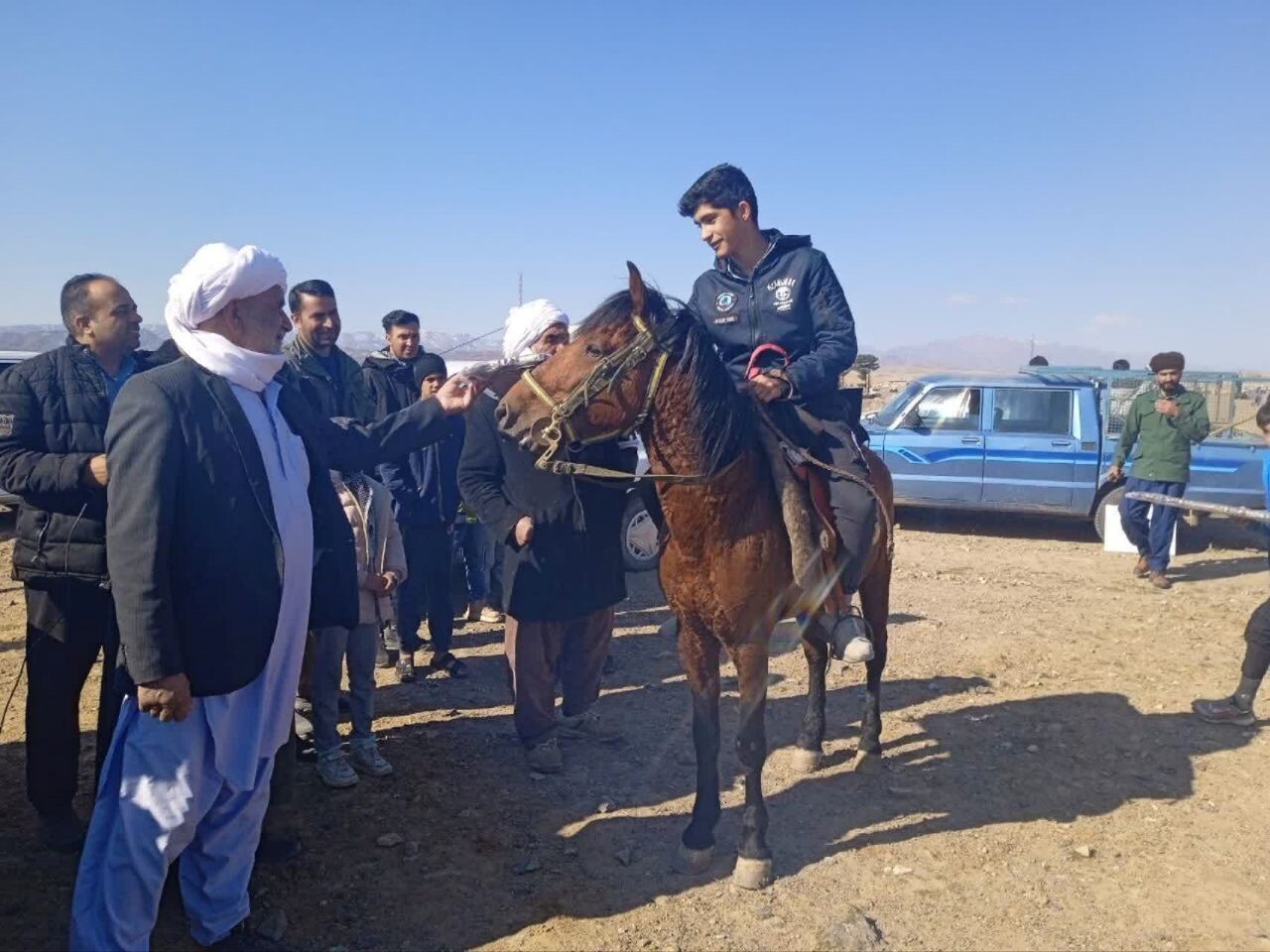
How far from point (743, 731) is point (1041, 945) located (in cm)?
129

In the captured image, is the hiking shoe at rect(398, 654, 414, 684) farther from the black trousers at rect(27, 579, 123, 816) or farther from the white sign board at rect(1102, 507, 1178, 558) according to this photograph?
the white sign board at rect(1102, 507, 1178, 558)

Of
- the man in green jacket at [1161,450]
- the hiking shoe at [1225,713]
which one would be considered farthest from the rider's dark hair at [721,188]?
the man in green jacket at [1161,450]

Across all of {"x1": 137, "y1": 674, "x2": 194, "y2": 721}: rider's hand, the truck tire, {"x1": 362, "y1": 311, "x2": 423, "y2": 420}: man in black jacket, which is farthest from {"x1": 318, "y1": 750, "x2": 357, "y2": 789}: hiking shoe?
the truck tire

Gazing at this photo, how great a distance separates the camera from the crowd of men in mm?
2387

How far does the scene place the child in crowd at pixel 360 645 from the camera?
13.3 ft

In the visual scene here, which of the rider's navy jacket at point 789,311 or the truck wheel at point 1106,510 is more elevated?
the rider's navy jacket at point 789,311

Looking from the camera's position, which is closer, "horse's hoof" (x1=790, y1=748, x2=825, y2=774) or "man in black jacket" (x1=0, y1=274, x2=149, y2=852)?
"man in black jacket" (x1=0, y1=274, x2=149, y2=852)

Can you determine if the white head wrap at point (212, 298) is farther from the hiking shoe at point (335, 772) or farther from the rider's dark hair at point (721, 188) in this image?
the hiking shoe at point (335, 772)

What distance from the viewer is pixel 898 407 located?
1164cm

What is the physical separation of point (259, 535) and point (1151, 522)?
9018 mm

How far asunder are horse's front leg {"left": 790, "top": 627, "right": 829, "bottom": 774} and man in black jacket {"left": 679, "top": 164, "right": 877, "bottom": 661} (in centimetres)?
81

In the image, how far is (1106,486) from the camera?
34.2 ft

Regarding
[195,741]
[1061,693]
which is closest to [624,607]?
[1061,693]

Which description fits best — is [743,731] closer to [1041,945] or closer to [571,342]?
[1041,945]
